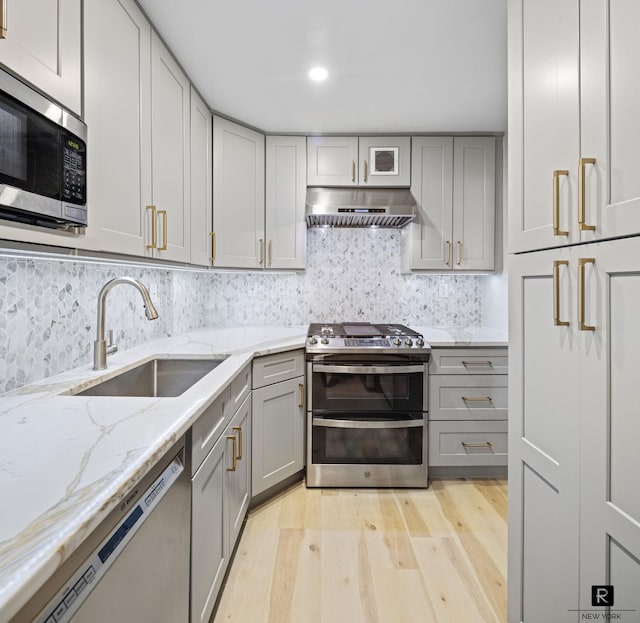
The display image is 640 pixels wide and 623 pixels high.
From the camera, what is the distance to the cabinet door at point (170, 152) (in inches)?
70.7

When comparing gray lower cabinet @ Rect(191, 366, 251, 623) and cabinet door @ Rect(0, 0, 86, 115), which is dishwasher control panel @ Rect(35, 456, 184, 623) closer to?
gray lower cabinet @ Rect(191, 366, 251, 623)

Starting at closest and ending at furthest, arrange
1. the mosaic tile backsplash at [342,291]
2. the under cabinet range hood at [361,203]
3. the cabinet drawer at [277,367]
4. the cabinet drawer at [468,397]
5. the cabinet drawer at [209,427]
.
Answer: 1. the cabinet drawer at [209,427]
2. the cabinet drawer at [277,367]
3. the cabinet drawer at [468,397]
4. the under cabinet range hood at [361,203]
5. the mosaic tile backsplash at [342,291]

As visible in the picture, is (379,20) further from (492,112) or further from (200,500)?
(200,500)

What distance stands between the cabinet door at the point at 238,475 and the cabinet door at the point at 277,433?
9 centimetres

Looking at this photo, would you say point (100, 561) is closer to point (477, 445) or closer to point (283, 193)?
point (477, 445)

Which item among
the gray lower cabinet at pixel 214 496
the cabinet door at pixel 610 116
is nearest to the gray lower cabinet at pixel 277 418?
the gray lower cabinet at pixel 214 496

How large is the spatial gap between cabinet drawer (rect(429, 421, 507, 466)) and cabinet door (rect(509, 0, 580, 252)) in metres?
1.62

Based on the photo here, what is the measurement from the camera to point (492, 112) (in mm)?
2633

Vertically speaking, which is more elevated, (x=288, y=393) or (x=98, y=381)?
(x=98, y=381)

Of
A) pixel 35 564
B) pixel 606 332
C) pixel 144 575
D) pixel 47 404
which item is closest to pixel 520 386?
pixel 606 332

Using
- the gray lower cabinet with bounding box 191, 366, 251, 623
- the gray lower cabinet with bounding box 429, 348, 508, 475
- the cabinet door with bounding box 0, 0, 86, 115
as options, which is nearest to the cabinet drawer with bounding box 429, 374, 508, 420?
the gray lower cabinet with bounding box 429, 348, 508, 475

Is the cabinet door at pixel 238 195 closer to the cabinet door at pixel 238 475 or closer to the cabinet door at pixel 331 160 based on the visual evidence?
the cabinet door at pixel 331 160

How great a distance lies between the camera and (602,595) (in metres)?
0.97

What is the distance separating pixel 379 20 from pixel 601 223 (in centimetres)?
134
